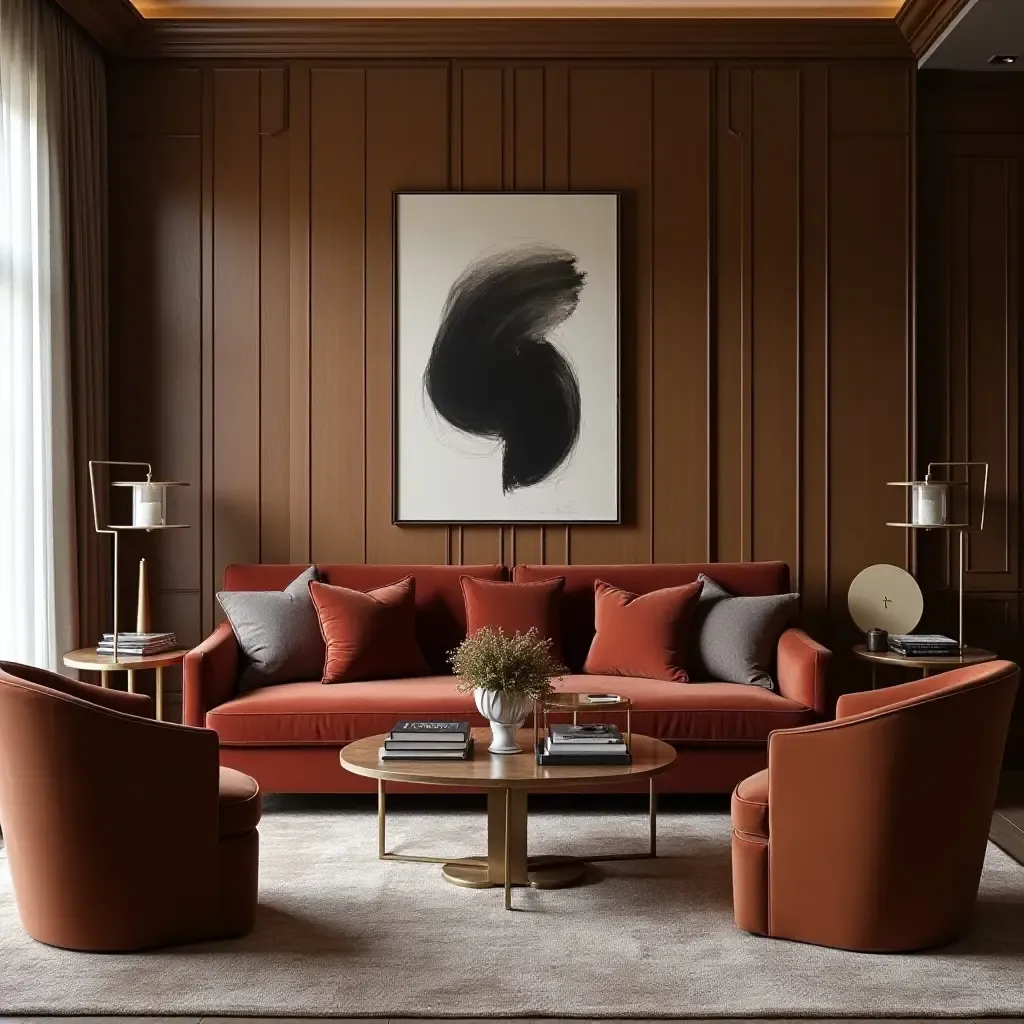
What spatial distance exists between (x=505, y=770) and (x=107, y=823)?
1074 mm

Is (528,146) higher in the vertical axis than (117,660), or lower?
higher

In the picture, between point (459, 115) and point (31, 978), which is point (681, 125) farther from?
point (31, 978)

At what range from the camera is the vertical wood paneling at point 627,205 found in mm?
5230

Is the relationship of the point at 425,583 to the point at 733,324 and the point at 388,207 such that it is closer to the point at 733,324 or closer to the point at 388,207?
the point at 388,207

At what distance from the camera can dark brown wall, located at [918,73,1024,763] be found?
525cm

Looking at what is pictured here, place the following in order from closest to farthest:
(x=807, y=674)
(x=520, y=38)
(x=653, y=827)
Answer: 1. (x=653, y=827)
2. (x=807, y=674)
3. (x=520, y=38)

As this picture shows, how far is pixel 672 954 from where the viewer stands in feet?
9.75

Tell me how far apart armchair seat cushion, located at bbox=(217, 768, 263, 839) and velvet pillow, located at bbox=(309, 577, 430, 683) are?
4.66 feet

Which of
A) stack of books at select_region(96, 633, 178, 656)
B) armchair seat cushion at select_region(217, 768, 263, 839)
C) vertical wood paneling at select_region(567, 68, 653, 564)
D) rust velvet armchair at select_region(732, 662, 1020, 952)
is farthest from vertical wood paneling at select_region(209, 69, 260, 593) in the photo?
rust velvet armchair at select_region(732, 662, 1020, 952)

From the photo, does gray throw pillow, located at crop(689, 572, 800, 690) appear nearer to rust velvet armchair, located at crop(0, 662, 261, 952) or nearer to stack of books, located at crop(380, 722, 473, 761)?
stack of books, located at crop(380, 722, 473, 761)

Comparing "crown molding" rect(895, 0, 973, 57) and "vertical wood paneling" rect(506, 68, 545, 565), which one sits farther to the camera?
"vertical wood paneling" rect(506, 68, 545, 565)

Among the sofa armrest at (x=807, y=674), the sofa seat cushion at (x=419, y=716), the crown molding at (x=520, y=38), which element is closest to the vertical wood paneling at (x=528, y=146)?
the crown molding at (x=520, y=38)

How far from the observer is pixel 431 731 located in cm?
352

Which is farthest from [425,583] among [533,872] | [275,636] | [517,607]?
[533,872]
